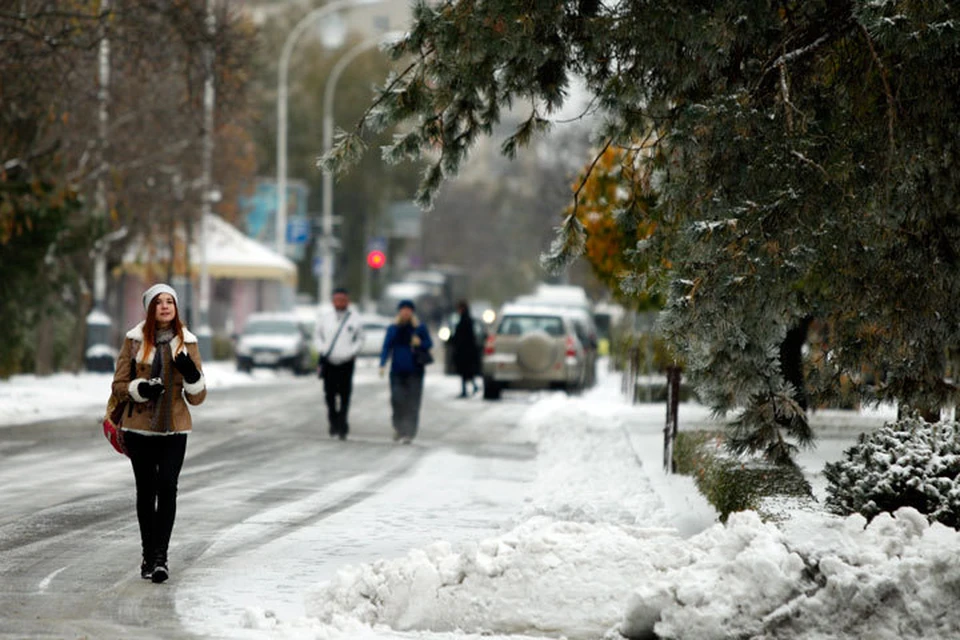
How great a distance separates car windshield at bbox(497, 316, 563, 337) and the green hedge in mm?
21273

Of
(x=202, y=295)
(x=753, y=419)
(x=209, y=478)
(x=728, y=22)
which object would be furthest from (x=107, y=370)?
(x=728, y=22)

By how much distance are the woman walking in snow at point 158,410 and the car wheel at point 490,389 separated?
25.8 meters

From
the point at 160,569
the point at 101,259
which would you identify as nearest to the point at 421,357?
the point at 160,569

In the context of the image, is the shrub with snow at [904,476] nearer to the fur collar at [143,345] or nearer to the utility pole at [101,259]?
the fur collar at [143,345]

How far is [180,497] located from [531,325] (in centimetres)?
2315

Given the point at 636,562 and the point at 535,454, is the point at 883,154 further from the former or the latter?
the point at 535,454

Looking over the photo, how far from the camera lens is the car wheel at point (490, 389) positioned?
121 feet

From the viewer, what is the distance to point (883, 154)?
1130cm

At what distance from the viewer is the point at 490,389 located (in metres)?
37.0

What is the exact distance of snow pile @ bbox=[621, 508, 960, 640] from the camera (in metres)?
8.45

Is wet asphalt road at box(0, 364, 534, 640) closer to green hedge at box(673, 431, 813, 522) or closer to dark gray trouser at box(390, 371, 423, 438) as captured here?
dark gray trouser at box(390, 371, 423, 438)

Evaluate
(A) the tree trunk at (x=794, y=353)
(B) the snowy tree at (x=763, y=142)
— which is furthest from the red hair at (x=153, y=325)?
(A) the tree trunk at (x=794, y=353)

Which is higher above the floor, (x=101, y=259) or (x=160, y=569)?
(x=101, y=259)

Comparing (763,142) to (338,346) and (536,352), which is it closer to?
(338,346)
